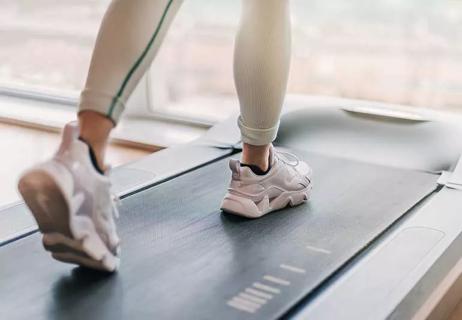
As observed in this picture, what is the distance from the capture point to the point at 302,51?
2541 millimetres

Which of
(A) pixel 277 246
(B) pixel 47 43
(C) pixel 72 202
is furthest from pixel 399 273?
(B) pixel 47 43

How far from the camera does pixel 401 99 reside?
96.4 inches

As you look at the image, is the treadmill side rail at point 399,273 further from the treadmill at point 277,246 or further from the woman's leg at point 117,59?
the woman's leg at point 117,59

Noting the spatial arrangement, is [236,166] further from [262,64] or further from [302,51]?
[302,51]

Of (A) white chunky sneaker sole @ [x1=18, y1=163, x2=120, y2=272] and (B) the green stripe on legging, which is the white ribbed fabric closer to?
(B) the green stripe on legging

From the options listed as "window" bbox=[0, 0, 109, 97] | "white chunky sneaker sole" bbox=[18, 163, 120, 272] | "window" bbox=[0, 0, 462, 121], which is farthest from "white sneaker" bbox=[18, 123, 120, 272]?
"window" bbox=[0, 0, 109, 97]

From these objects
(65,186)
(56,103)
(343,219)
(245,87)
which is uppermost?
(245,87)

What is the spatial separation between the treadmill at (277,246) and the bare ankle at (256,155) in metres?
0.13

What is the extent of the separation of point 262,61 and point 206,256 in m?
0.40

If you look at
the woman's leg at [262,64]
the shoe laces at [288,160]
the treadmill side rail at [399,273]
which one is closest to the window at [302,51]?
the shoe laces at [288,160]

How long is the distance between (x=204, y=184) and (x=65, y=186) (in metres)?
0.74

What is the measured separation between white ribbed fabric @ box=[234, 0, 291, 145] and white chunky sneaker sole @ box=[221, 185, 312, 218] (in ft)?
Answer: 0.48

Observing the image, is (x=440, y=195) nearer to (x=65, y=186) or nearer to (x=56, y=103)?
(x=65, y=186)

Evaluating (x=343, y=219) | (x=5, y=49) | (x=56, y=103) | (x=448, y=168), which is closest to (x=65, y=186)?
(x=343, y=219)
